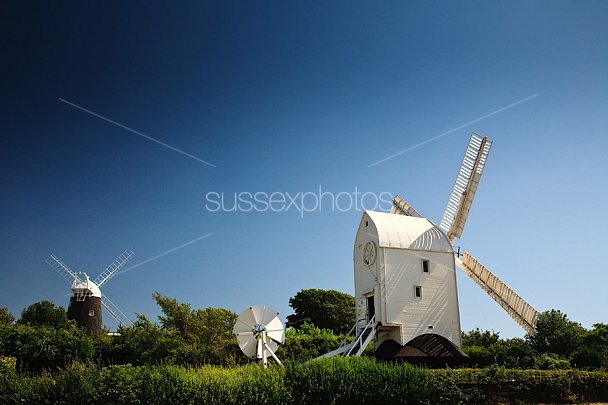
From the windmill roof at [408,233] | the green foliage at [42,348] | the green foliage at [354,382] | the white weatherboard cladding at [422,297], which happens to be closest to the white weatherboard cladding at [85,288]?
the green foliage at [42,348]

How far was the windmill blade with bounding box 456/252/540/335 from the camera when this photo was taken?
89.9 ft

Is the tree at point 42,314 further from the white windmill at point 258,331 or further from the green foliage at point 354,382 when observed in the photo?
the green foliage at point 354,382

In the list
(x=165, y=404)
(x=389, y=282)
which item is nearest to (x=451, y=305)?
(x=389, y=282)

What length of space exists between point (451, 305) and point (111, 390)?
1777 centimetres

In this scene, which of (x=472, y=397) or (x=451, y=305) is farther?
(x=451, y=305)

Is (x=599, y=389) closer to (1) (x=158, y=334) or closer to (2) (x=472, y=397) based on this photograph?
(2) (x=472, y=397)

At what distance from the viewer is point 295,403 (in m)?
16.1

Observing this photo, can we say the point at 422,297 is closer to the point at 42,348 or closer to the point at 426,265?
the point at 426,265

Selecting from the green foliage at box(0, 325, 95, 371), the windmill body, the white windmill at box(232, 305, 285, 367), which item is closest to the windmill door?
the white windmill at box(232, 305, 285, 367)

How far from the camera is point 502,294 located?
28734mm

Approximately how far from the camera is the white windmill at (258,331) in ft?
73.3

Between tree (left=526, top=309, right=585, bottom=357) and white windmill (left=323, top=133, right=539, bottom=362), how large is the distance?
90cm

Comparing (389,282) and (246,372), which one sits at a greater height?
(389,282)

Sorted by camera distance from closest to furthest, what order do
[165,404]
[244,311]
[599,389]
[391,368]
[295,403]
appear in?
[165,404] → [295,403] → [391,368] → [599,389] → [244,311]
